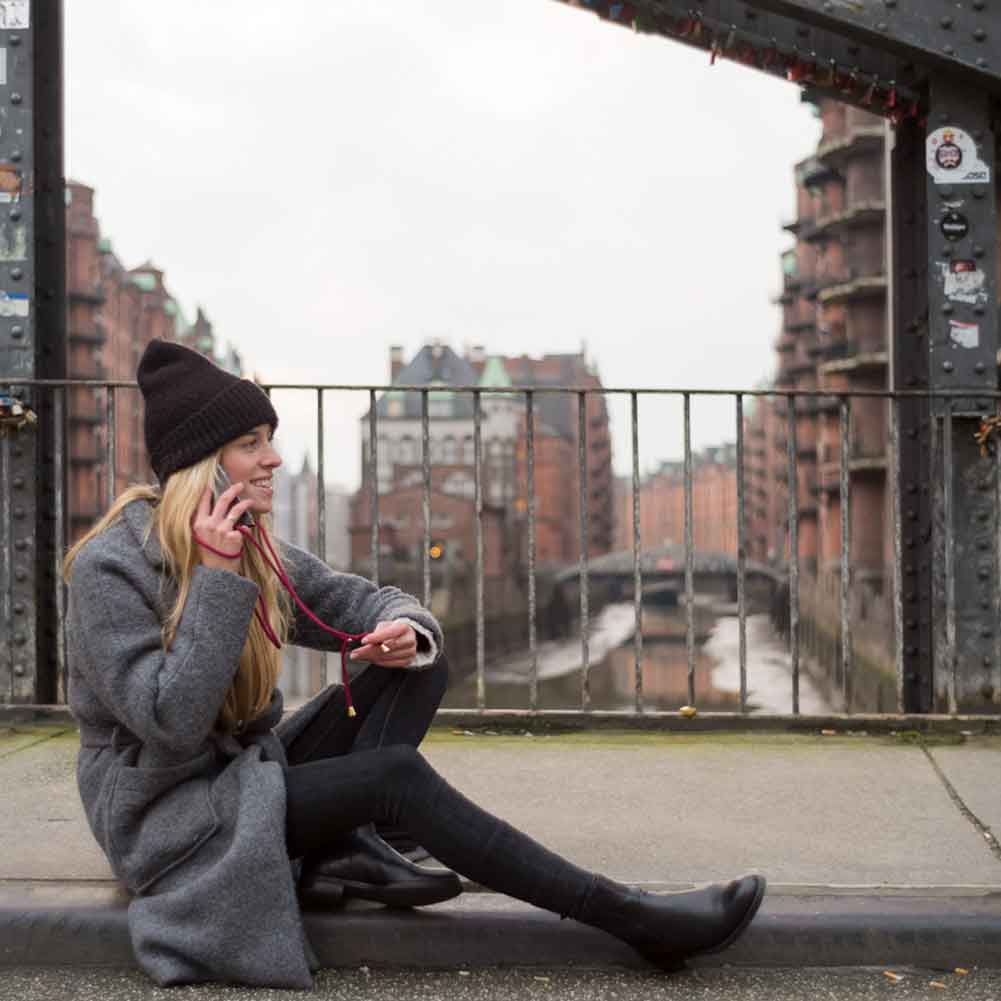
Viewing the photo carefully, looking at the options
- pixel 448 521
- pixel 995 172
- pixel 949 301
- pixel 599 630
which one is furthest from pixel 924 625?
pixel 599 630

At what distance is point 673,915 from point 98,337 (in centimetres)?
5139

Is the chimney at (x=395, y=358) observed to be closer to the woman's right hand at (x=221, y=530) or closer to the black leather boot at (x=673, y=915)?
the woman's right hand at (x=221, y=530)

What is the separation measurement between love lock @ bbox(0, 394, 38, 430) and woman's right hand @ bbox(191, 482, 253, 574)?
2442 mm

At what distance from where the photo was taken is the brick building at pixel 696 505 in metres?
160

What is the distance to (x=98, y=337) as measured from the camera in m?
51.1

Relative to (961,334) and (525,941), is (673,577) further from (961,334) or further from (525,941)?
(525,941)

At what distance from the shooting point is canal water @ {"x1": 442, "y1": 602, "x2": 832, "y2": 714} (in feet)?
145

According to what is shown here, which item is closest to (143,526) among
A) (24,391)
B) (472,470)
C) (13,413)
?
(13,413)

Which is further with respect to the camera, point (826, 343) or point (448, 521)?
point (448, 521)

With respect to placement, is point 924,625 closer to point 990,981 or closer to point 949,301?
point 949,301

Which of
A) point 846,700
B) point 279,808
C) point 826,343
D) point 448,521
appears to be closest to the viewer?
point 279,808

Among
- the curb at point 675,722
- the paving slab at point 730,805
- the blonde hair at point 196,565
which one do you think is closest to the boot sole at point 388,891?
the blonde hair at point 196,565

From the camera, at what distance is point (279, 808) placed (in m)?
2.56

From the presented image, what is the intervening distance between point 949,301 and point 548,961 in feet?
10.2
